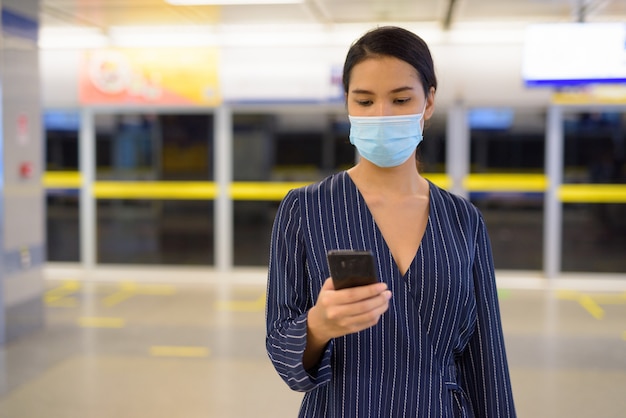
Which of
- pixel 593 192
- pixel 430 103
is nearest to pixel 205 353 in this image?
pixel 430 103

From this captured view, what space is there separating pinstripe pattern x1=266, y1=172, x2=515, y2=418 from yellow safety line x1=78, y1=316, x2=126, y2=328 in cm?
528

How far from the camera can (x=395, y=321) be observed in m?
1.42

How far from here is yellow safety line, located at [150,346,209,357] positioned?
5476 mm

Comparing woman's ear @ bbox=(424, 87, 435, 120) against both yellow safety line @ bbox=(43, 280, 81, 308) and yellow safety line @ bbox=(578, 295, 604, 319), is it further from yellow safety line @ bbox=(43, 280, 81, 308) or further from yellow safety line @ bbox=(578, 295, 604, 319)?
yellow safety line @ bbox=(43, 280, 81, 308)

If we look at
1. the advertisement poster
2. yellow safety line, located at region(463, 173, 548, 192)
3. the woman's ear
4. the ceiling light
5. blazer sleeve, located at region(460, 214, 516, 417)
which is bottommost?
blazer sleeve, located at region(460, 214, 516, 417)

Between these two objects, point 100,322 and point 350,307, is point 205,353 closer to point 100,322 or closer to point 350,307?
point 100,322

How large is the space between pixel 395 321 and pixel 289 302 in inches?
8.7

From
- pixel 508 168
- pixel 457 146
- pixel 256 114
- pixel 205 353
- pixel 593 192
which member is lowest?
pixel 205 353

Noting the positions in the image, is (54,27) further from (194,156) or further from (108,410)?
(108,410)

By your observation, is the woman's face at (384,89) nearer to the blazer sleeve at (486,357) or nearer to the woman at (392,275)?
the woman at (392,275)

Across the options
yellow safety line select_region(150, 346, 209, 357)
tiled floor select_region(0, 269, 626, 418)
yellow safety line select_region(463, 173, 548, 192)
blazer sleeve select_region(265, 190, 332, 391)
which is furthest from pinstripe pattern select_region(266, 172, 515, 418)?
yellow safety line select_region(463, 173, 548, 192)

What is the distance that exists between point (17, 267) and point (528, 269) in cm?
668

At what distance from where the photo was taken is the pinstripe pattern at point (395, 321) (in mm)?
1428

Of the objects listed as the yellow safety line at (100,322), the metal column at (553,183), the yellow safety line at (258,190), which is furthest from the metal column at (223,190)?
the metal column at (553,183)
